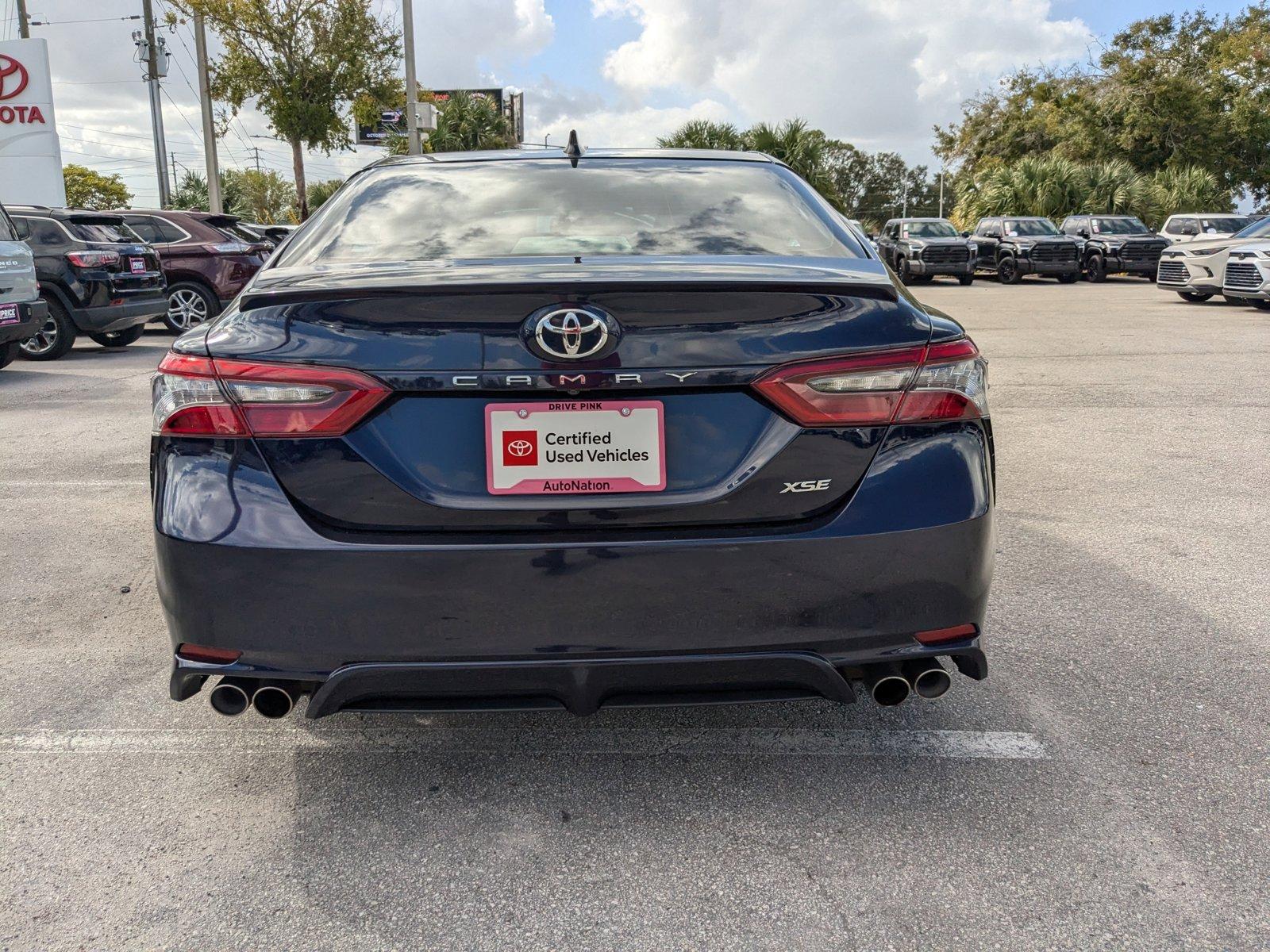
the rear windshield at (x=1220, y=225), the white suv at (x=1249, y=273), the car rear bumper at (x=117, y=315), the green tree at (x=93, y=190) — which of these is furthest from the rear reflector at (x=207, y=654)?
the green tree at (x=93, y=190)

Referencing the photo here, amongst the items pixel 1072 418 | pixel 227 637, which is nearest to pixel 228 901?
pixel 227 637

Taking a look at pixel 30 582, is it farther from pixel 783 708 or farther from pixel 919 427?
pixel 919 427

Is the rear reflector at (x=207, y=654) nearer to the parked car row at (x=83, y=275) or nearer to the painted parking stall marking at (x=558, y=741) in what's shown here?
the painted parking stall marking at (x=558, y=741)

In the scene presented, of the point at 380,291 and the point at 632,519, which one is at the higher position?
the point at 380,291

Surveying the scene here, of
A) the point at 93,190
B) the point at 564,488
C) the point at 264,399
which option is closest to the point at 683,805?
the point at 564,488

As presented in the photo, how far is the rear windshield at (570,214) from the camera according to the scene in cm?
270

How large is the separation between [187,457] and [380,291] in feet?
1.78

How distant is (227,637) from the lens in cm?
232

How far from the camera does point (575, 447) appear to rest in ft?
7.26

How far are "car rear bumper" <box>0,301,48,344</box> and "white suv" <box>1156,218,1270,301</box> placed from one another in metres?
17.1

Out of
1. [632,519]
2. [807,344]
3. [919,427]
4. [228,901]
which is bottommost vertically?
[228,901]

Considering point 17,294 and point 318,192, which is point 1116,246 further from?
point 318,192

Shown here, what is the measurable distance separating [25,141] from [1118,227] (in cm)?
2629

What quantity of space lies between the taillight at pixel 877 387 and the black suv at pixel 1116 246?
27957mm
